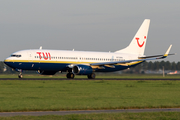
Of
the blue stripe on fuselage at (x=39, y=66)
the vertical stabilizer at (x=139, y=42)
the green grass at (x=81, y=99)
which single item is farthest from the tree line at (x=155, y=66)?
the green grass at (x=81, y=99)

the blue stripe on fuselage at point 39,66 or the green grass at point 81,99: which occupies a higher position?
the blue stripe on fuselage at point 39,66

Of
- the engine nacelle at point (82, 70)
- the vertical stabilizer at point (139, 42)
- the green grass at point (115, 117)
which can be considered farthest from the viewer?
the vertical stabilizer at point (139, 42)

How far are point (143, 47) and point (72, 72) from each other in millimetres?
19219

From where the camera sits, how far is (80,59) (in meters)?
57.0

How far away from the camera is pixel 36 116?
625 inches

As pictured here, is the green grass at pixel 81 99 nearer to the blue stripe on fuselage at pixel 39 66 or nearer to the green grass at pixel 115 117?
the green grass at pixel 115 117

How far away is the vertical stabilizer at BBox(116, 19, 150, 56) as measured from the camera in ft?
218

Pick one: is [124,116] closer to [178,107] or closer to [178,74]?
[178,107]

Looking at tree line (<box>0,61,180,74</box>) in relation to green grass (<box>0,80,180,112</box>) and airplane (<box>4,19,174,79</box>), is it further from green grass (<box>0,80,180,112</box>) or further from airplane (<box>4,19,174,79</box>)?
green grass (<box>0,80,180,112</box>)

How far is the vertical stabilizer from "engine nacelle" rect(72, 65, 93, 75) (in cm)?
1296

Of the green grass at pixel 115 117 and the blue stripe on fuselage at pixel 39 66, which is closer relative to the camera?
the green grass at pixel 115 117

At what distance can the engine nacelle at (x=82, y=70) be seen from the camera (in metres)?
53.3

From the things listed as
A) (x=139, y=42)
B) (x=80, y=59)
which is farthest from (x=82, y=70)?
(x=139, y=42)

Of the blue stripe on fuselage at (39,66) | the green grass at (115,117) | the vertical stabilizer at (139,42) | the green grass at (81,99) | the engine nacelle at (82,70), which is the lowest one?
the green grass at (81,99)
